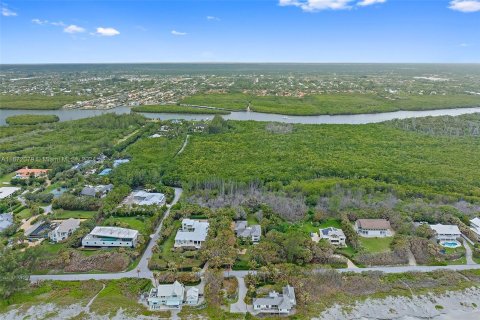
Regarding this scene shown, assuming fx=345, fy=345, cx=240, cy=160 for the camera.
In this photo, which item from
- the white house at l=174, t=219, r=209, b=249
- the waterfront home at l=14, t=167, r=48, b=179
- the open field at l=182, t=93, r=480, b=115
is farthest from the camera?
the open field at l=182, t=93, r=480, b=115

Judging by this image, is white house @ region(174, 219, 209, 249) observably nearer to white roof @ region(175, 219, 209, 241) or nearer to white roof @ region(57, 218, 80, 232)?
white roof @ region(175, 219, 209, 241)

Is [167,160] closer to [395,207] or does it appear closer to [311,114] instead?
[395,207]

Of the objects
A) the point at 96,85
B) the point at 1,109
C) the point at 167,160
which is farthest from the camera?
the point at 96,85

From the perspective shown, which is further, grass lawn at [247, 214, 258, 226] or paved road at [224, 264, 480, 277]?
grass lawn at [247, 214, 258, 226]

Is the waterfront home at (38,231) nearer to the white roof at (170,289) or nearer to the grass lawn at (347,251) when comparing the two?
the white roof at (170,289)

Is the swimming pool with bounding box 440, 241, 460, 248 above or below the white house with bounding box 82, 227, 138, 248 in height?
below

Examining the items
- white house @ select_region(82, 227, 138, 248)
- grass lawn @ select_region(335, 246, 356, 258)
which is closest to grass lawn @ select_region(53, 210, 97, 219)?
white house @ select_region(82, 227, 138, 248)

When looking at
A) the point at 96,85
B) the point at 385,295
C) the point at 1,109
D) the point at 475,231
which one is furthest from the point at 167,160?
the point at 96,85
